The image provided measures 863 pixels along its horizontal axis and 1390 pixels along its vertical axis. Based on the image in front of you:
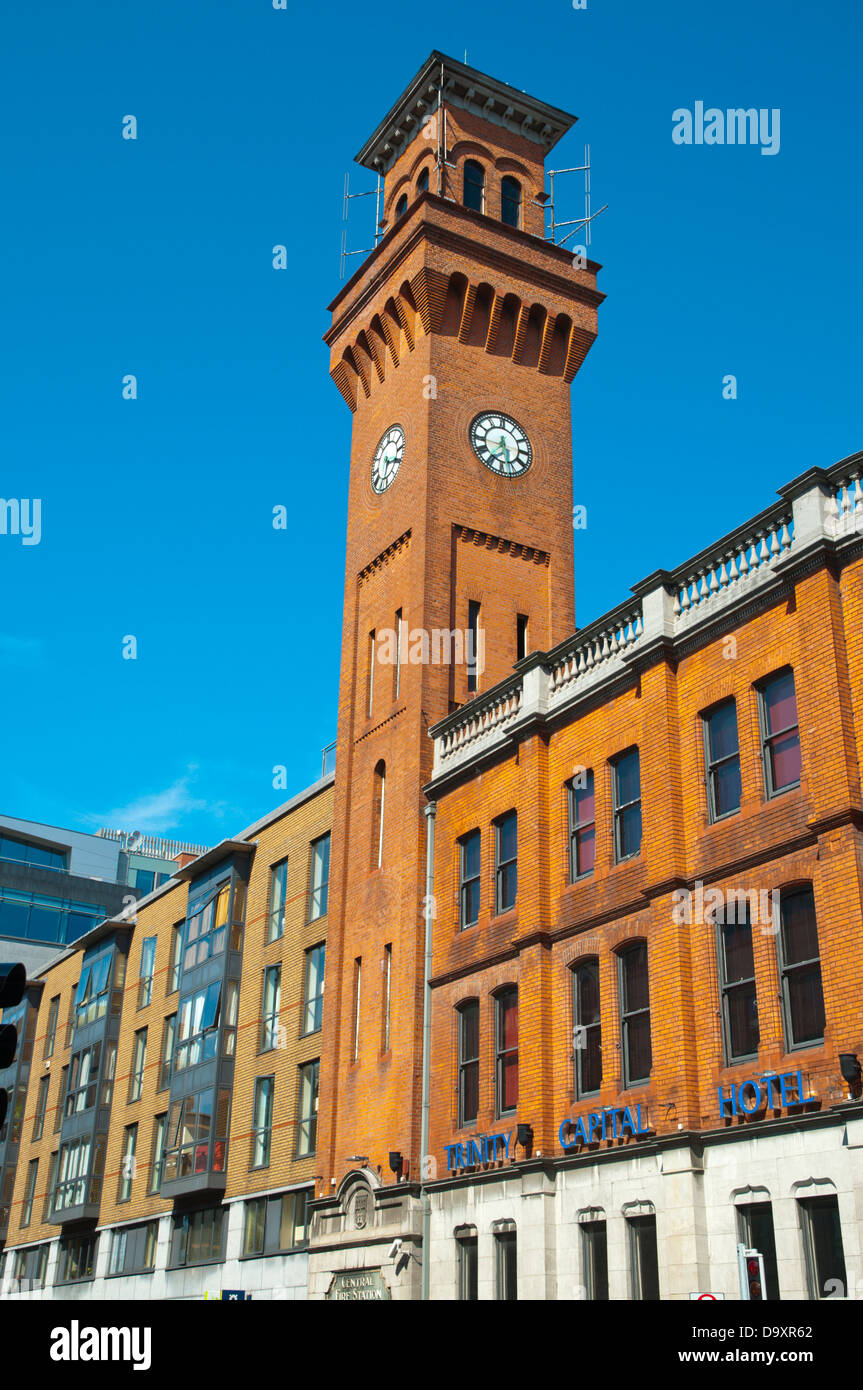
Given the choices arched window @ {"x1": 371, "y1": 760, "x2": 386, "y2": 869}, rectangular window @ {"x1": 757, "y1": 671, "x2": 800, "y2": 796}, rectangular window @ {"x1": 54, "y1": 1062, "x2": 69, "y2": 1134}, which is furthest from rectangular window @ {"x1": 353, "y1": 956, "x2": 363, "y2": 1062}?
rectangular window @ {"x1": 54, "y1": 1062, "x2": 69, "y2": 1134}

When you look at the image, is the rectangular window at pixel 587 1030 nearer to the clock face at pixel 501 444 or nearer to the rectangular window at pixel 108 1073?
the clock face at pixel 501 444

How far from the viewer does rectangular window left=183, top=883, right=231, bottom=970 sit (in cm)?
4469

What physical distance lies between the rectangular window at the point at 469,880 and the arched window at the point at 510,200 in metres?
21.8

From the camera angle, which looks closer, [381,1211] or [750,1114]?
[750,1114]

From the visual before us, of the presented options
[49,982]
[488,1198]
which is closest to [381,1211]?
[488,1198]

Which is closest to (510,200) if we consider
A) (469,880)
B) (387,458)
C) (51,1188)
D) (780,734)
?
(387,458)

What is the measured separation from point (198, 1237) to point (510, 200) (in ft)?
113

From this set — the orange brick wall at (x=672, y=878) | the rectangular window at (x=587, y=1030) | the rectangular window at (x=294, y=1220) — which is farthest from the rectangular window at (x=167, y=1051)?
the rectangular window at (x=587, y=1030)

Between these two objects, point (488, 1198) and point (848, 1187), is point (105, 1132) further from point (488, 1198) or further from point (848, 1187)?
point (848, 1187)

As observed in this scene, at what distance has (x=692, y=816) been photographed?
2345 cm

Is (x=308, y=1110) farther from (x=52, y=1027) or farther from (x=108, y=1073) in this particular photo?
(x=52, y=1027)

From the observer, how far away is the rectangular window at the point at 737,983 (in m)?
21.2

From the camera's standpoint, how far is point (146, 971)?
52.2m
